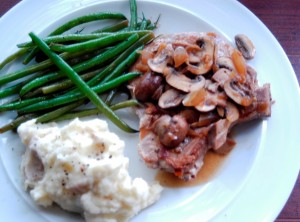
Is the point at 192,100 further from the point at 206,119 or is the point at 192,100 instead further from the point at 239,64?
the point at 239,64

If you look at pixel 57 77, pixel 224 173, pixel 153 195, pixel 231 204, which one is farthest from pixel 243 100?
pixel 57 77

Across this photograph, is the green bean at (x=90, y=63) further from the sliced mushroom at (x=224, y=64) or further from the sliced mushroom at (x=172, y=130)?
the sliced mushroom at (x=172, y=130)

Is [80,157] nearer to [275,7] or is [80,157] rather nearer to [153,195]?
[153,195]

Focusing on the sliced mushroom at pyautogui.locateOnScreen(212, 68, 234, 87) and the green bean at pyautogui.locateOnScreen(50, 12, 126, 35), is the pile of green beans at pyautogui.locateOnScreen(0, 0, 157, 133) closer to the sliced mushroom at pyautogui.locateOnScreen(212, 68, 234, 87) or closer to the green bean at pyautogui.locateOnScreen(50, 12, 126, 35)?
the green bean at pyautogui.locateOnScreen(50, 12, 126, 35)

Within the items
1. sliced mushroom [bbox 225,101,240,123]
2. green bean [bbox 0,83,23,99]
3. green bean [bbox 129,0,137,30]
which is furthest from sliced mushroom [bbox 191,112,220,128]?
green bean [bbox 0,83,23,99]

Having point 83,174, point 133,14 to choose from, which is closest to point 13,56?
point 133,14

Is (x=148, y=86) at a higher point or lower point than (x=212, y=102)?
higher
